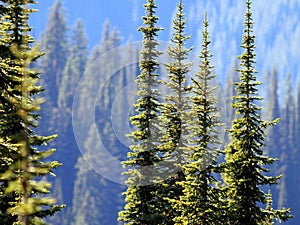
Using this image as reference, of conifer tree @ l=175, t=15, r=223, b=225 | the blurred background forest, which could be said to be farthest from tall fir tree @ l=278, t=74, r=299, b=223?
conifer tree @ l=175, t=15, r=223, b=225

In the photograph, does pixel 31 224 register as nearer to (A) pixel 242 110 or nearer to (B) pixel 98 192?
(A) pixel 242 110

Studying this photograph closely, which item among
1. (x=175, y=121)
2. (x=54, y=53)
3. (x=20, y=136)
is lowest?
(x=20, y=136)

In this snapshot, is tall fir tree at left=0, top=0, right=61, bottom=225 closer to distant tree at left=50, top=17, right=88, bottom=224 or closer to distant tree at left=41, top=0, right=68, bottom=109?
distant tree at left=50, top=17, right=88, bottom=224

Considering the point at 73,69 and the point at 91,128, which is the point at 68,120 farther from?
the point at 73,69

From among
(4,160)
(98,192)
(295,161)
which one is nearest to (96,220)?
(98,192)

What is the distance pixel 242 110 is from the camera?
2095cm

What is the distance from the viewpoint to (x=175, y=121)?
938 inches

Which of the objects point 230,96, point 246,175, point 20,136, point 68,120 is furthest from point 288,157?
point 20,136

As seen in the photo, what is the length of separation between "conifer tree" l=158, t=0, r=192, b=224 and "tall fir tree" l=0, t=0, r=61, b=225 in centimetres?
674

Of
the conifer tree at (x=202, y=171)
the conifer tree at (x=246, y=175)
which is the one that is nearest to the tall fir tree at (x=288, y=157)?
the conifer tree at (x=246, y=175)

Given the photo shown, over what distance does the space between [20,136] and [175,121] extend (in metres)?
16.2

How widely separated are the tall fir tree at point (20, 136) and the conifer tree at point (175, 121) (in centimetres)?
674

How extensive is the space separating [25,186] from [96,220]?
118619mm

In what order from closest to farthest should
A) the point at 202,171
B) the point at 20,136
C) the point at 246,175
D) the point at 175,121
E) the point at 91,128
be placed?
1. the point at 20,136
2. the point at 202,171
3. the point at 246,175
4. the point at 175,121
5. the point at 91,128
